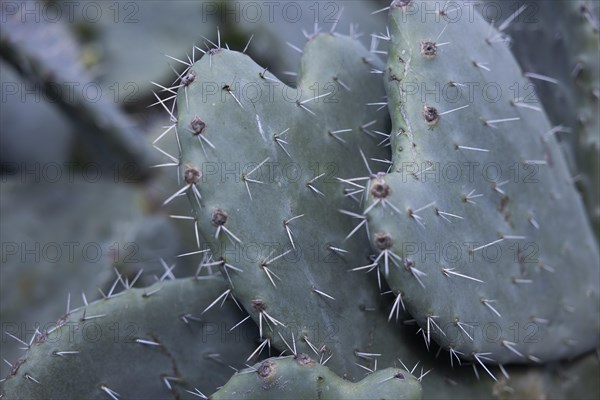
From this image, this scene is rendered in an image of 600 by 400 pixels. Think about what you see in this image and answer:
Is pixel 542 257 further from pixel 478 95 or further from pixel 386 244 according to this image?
pixel 386 244

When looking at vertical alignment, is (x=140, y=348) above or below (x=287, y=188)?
below

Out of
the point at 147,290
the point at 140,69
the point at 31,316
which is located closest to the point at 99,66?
the point at 140,69

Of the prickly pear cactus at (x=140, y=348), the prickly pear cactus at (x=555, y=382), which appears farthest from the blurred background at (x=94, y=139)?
the prickly pear cactus at (x=555, y=382)

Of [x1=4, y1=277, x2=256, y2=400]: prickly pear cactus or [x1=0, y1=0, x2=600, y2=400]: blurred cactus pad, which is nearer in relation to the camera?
[x1=0, y1=0, x2=600, y2=400]: blurred cactus pad

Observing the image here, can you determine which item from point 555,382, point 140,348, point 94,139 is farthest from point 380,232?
point 94,139

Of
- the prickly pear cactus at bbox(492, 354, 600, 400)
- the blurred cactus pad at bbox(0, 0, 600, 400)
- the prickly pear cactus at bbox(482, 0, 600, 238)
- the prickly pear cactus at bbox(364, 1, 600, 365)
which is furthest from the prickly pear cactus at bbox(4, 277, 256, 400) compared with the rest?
the prickly pear cactus at bbox(482, 0, 600, 238)

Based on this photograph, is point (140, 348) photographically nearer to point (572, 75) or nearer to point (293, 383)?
point (293, 383)

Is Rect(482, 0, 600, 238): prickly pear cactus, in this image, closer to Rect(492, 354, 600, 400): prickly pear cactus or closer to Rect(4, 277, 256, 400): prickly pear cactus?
Rect(492, 354, 600, 400): prickly pear cactus
